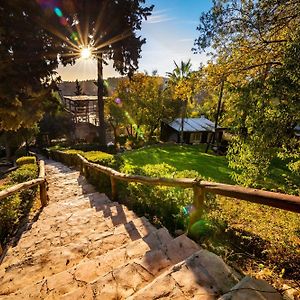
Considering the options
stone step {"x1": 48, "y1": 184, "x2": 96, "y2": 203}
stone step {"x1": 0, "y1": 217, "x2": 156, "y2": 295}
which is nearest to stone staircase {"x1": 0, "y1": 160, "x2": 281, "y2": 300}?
stone step {"x1": 0, "y1": 217, "x2": 156, "y2": 295}

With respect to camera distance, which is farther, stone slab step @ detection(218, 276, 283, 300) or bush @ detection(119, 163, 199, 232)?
bush @ detection(119, 163, 199, 232)

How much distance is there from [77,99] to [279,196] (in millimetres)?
35156

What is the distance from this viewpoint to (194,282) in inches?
87.6

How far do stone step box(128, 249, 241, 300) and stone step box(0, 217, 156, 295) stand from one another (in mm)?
1739

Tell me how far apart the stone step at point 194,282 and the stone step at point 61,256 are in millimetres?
1739

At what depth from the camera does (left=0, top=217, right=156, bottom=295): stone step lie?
3.20 meters

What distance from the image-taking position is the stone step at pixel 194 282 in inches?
83.1

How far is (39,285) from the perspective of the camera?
280 centimetres

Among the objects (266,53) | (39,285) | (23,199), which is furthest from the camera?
(266,53)

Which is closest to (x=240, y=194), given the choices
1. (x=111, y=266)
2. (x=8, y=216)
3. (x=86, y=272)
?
(x=111, y=266)

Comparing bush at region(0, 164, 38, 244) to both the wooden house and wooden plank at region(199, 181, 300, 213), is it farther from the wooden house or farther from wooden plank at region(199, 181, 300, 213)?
the wooden house

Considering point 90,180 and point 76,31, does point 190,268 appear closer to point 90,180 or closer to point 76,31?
point 90,180

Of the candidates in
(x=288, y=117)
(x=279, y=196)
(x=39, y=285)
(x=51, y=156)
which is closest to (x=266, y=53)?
(x=288, y=117)

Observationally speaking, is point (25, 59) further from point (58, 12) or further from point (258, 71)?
point (258, 71)
